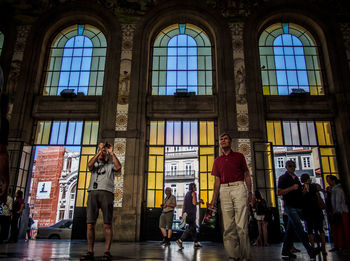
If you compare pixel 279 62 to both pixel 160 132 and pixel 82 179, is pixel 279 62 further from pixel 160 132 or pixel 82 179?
pixel 82 179

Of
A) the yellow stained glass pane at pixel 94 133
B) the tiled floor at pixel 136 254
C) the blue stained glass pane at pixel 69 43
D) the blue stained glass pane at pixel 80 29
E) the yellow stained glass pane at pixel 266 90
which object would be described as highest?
the blue stained glass pane at pixel 80 29

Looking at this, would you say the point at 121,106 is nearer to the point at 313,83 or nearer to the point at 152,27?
the point at 152,27

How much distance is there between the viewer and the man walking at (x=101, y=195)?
4535 millimetres

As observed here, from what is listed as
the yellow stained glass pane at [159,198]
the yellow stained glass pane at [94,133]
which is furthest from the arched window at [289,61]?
the yellow stained glass pane at [94,133]

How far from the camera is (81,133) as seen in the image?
41.3 ft

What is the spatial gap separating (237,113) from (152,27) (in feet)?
18.8

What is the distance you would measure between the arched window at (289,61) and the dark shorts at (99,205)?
10118mm

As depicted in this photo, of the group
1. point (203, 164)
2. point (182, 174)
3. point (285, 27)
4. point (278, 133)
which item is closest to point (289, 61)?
point (285, 27)

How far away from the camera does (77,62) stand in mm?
13797

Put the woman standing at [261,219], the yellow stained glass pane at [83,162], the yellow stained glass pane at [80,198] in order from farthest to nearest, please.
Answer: the yellow stained glass pane at [83,162], the yellow stained glass pane at [80,198], the woman standing at [261,219]

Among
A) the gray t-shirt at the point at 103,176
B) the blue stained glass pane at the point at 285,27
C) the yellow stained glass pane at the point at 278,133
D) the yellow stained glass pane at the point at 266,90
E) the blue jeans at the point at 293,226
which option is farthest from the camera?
the blue stained glass pane at the point at 285,27

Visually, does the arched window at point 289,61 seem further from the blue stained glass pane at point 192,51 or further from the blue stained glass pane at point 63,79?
the blue stained glass pane at point 63,79

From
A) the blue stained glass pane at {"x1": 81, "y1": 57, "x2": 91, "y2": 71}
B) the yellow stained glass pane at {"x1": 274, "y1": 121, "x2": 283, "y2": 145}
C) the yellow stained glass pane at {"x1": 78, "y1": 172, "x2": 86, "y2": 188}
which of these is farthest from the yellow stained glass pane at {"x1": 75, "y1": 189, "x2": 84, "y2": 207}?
the yellow stained glass pane at {"x1": 274, "y1": 121, "x2": 283, "y2": 145}

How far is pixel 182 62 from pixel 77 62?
16.3 feet
